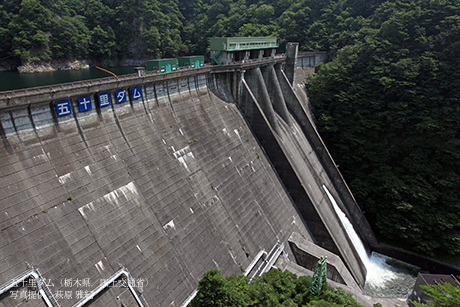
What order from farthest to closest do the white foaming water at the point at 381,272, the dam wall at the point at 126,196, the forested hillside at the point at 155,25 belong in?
the forested hillside at the point at 155,25 → the white foaming water at the point at 381,272 → the dam wall at the point at 126,196

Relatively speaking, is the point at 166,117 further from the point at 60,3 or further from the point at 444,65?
the point at 60,3

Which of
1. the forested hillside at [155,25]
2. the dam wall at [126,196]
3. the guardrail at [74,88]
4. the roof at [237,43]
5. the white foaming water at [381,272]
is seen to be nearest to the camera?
the dam wall at [126,196]

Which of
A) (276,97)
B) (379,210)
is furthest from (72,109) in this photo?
(379,210)

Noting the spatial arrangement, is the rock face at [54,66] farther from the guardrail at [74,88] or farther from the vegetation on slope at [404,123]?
the vegetation on slope at [404,123]

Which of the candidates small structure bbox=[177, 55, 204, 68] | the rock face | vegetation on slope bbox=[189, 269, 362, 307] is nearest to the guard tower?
small structure bbox=[177, 55, 204, 68]

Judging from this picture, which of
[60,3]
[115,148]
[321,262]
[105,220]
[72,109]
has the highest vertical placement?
[60,3]

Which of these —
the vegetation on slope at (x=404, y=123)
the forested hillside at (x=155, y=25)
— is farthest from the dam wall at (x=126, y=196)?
the forested hillside at (x=155, y=25)
